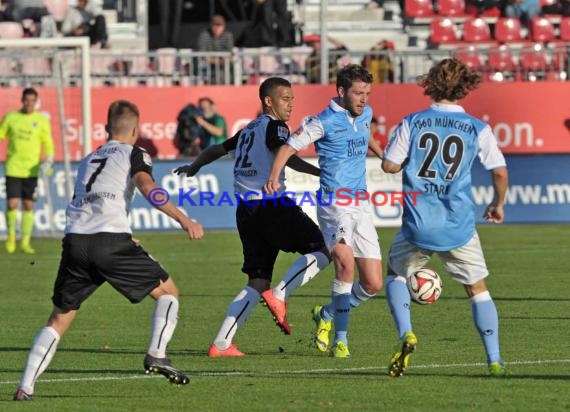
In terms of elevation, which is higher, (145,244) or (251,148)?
(251,148)

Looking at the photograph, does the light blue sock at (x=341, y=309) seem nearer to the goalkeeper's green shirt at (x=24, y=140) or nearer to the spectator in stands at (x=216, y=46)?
the goalkeeper's green shirt at (x=24, y=140)

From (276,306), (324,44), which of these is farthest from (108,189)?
(324,44)

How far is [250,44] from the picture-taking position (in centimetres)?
3034

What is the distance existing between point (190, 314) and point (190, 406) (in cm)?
561

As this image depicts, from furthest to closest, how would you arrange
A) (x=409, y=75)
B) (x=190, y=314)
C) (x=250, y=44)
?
(x=250, y=44) → (x=409, y=75) → (x=190, y=314)

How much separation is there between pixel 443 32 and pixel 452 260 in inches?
869

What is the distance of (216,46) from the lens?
2920 centimetres

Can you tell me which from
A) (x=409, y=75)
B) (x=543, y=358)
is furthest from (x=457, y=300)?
(x=409, y=75)

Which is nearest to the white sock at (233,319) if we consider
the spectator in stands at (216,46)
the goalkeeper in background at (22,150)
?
the goalkeeper in background at (22,150)

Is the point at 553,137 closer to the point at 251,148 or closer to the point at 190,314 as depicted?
the point at 190,314

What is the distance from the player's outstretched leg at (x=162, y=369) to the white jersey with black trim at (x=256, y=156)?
2.55 metres

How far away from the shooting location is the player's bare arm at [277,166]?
10672mm

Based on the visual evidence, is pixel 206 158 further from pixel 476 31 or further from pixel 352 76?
pixel 476 31

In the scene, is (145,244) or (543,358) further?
(145,244)
